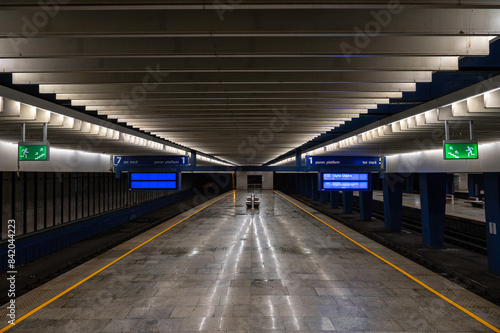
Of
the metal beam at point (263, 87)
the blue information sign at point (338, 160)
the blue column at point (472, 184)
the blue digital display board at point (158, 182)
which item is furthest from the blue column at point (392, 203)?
the blue column at point (472, 184)

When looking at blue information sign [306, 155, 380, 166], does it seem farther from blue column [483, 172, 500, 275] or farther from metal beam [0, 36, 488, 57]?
metal beam [0, 36, 488, 57]

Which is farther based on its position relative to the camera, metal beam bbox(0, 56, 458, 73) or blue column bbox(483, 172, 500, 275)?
blue column bbox(483, 172, 500, 275)

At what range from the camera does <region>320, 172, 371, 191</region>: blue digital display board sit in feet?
49.8

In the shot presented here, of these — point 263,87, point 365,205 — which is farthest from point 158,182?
point 365,205

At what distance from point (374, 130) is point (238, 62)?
8334 millimetres

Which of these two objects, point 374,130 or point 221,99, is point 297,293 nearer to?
point 221,99

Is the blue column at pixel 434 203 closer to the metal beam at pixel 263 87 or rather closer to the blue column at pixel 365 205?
the blue column at pixel 365 205

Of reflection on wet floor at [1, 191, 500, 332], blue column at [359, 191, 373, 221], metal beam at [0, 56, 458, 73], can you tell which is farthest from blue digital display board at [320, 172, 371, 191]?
metal beam at [0, 56, 458, 73]

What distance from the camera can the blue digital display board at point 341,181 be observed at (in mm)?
15172

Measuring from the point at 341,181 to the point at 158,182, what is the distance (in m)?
9.75

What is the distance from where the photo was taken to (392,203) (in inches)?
774

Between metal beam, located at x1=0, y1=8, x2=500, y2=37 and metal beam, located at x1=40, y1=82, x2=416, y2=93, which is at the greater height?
metal beam, located at x1=0, y1=8, x2=500, y2=37

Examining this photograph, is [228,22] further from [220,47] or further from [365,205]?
[365,205]

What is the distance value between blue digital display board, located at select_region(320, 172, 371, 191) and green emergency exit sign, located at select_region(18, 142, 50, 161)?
11683 mm
